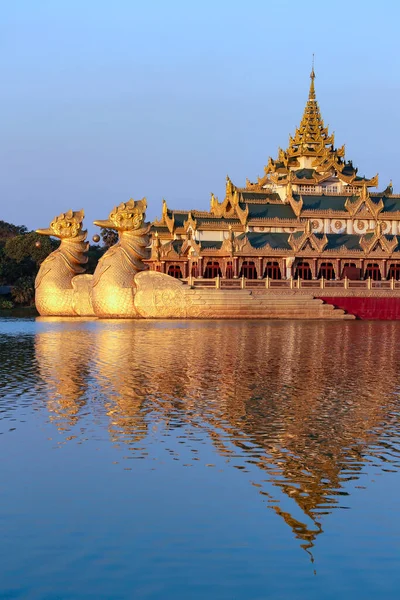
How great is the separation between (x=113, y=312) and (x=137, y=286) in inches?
74.2

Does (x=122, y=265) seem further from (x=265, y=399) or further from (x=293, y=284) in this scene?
(x=265, y=399)

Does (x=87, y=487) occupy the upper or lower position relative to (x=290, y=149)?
lower

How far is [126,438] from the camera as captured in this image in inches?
542

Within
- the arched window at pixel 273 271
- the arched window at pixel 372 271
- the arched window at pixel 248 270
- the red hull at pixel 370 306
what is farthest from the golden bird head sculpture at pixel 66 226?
the arched window at pixel 372 271

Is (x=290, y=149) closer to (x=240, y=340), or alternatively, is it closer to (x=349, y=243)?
(x=349, y=243)

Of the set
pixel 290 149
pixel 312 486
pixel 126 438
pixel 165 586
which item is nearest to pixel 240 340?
pixel 126 438

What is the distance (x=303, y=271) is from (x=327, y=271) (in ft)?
5.35

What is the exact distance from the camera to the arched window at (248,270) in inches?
2066

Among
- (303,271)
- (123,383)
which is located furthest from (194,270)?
(123,383)

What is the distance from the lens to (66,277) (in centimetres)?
4994

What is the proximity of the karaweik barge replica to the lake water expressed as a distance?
23.0m

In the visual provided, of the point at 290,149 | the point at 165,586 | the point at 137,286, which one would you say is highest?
the point at 290,149

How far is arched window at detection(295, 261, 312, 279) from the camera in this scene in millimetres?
53469

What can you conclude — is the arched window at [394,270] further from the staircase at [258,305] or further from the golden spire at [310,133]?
the golden spire at [310,133]
